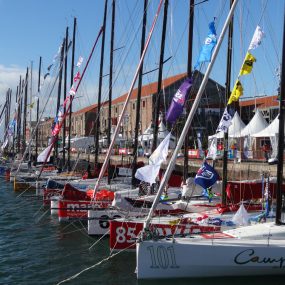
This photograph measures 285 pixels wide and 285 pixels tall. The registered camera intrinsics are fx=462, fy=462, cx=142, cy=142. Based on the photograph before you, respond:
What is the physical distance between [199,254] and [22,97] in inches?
2006

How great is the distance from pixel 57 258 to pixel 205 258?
535 centimetres

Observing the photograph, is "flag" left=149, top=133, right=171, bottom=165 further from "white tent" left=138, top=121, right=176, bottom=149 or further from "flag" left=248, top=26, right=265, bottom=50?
"white tent" left=138, top=121, right=176, bottom=149

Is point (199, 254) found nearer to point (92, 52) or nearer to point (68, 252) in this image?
point (68, 252)

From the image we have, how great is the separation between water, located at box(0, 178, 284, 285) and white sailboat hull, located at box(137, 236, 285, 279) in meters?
0.38

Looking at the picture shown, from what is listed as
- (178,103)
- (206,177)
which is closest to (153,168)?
(206,177)

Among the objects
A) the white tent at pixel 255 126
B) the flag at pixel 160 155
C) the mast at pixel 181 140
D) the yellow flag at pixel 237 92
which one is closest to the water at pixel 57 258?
the mast at pixel 181 140

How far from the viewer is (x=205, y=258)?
436 inches

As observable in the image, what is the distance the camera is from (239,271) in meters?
11.3

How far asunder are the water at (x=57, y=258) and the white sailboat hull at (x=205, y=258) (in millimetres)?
377

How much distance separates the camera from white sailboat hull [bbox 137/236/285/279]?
11008 millimetres

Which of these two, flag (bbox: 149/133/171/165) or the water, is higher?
flag (bbox: 149/133/171/165)

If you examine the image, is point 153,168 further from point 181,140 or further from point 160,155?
point 181,140

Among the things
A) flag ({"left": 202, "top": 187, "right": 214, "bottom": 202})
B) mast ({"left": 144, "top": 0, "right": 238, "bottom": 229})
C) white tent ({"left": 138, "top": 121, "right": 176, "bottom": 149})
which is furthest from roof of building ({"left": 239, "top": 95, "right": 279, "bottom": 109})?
mast ({"left": 144, "top": 0, "right": 238, "bottom": 229})

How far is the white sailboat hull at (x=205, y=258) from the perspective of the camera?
1101 cm
